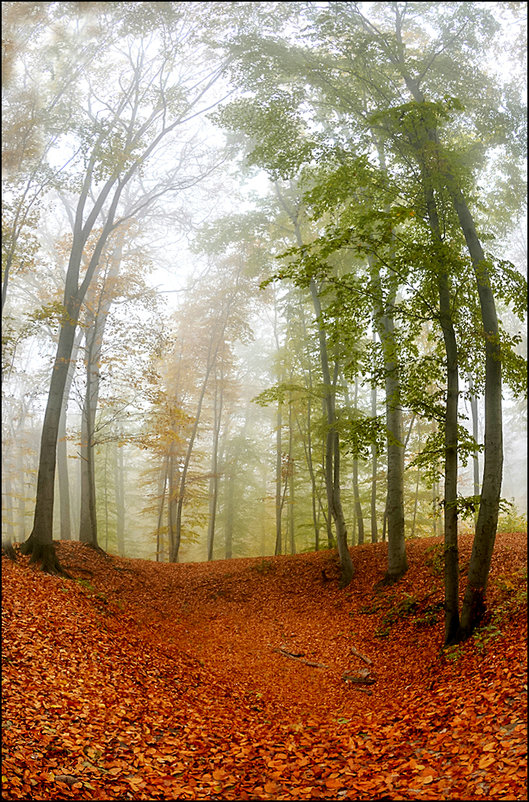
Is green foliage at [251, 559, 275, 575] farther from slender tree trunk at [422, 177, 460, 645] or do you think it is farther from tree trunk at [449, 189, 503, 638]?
tree trunk at [449, 189, 503, 638]

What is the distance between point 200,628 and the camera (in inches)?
416

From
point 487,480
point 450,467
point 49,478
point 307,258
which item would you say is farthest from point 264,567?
point 307,258

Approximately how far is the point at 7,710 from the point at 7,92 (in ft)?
37.0

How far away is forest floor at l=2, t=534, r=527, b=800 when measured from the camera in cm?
415

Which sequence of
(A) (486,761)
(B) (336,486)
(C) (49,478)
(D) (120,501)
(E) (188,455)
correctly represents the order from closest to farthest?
(A) (486,761) → (C) (49,478) → (B) (336,486) → (E) (188,455) → (D) (120,501)

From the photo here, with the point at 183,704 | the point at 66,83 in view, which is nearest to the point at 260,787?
the point at 183,704

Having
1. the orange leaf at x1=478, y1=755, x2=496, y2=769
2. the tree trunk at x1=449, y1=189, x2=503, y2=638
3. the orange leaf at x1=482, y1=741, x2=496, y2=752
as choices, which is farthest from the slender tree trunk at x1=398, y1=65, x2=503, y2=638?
the orange leaf at x1=478, y1=755, x2=496, y2=769

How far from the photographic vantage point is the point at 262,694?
7105 mm

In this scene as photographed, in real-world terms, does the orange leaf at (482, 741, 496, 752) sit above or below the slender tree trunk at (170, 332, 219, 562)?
below

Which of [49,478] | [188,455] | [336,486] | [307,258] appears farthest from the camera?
[188,455]

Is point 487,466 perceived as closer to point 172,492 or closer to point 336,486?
point 336,486

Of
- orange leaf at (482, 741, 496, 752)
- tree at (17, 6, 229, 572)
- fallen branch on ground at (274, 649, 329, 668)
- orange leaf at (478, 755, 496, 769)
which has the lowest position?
fallen branch on ground at (274, 649, 329, 668)

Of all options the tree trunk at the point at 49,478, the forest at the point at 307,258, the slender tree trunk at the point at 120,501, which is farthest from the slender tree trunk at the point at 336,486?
the slender tree trunk at the point at 120,501

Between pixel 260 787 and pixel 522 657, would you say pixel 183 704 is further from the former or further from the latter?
pixel 522 657
